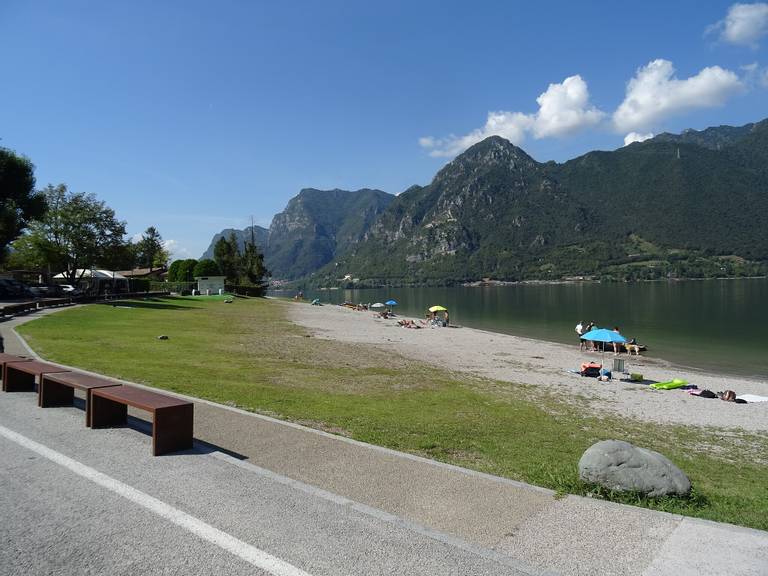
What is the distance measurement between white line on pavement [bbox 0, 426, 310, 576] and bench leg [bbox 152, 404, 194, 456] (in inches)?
30.1

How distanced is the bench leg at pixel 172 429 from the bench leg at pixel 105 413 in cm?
160

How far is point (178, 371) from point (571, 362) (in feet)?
70.5

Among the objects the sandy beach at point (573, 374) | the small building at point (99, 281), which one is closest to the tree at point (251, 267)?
the small building at point (99, 281)

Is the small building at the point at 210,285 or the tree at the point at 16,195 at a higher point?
the tree at the point at 16,195

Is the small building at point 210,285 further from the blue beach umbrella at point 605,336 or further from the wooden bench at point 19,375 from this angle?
the wooden bench at point 19,375

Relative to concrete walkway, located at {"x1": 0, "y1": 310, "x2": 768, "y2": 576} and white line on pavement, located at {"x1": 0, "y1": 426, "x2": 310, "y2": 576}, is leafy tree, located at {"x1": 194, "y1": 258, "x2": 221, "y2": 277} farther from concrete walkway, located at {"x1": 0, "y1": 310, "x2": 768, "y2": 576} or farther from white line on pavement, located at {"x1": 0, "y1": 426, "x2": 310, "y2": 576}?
concrete walkway, located at {"x1": 0, "y1": 310, "x2": 768, "y2": 576}

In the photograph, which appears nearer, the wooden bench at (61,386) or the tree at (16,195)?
the wooden bench at (61,386)

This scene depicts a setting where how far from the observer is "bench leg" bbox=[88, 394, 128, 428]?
751 centimetres

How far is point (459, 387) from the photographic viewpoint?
16.5 metres

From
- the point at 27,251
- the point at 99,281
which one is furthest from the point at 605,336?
the point at 99,281

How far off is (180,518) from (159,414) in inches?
81.7

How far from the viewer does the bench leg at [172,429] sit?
646 centimetres

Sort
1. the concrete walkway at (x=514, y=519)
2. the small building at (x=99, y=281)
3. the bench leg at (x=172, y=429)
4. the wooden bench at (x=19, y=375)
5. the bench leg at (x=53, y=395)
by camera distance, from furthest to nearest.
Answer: the small building at (x=99, y=281), the wooden bench at (x=19, y=375), the bench leg at (x=53, y=395), the bench leg at (x=172, y=429), the concrete walkway at (x=514, y=519)

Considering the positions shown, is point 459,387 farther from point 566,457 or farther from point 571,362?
point 571,362
